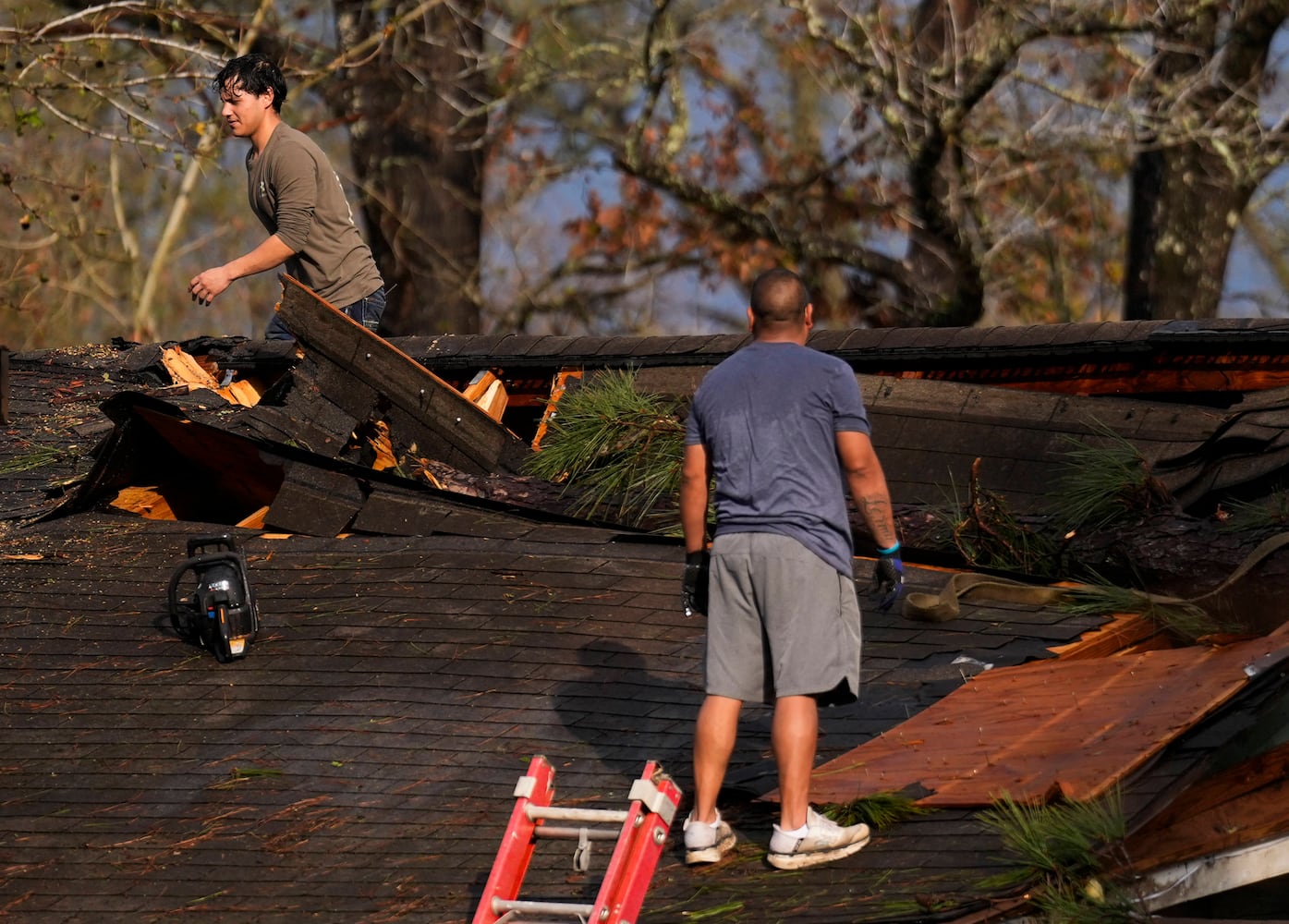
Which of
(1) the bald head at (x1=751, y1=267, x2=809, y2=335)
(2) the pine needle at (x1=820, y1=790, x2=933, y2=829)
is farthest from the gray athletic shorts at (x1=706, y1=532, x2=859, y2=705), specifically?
(1) the bald head at (x1=751, y1=267, x2=809, y2=335)

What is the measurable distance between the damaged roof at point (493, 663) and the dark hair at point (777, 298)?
59.9 inches

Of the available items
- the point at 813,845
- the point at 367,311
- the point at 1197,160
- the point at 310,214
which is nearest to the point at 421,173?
the point at 1197,160

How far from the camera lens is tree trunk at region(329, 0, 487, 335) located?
76.6 ft

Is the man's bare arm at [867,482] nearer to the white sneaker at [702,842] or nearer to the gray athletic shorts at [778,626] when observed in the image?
the gray athletic shorts at [778,626]

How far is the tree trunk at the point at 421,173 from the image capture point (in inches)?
920

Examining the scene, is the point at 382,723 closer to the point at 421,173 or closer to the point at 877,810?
the point at 877,810

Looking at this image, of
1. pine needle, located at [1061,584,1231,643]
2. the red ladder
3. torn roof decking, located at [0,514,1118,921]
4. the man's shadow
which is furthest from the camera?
pine needle, located at [1061,584,1231,643]

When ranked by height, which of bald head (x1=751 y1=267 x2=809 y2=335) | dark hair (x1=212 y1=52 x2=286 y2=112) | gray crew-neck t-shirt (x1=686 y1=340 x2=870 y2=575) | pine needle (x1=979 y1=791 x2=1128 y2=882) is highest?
dark hair (x1=212 y1=52 x2=286 y2=112)

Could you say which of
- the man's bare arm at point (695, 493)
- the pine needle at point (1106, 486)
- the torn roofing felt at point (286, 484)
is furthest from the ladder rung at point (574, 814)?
the pine needle at point (1106, 486)

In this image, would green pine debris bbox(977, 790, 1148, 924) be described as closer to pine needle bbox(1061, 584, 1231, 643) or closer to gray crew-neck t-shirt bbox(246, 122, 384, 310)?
pine needle bbox(1061, 584, 1231, 643)

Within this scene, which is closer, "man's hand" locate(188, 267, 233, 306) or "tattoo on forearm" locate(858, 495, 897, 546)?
"tattoo on forearm" locate(858, 495, 897, 546)

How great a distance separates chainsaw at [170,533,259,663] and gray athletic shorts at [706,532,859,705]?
8.68 feet

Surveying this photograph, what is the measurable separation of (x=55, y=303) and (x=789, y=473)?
28418mm

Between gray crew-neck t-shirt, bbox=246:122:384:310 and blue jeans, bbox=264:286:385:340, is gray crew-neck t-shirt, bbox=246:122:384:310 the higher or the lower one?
the higher one
